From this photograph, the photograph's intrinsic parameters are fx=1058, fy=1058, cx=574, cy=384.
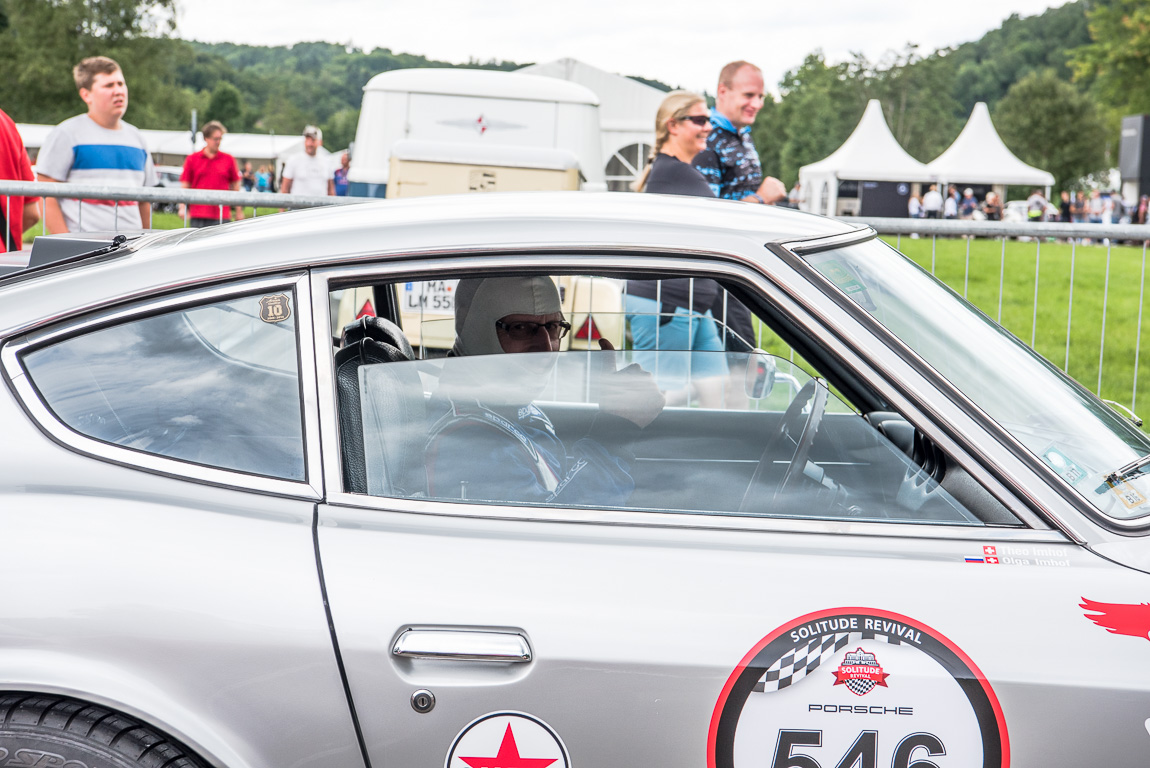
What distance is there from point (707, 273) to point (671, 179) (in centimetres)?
330

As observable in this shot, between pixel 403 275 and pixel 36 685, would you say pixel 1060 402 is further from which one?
pixel 36 685

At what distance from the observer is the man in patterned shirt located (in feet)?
17.9

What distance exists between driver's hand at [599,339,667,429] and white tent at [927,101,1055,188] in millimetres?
38777

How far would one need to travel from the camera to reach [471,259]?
5.84 feet

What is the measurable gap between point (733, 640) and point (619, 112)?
57.2ft

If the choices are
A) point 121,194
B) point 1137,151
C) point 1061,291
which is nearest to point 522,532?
point 121,194

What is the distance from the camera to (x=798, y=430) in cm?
205

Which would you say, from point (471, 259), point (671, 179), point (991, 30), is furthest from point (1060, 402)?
point (991, 30)

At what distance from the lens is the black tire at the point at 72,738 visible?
157cm

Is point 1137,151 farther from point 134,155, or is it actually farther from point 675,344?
point 675,344

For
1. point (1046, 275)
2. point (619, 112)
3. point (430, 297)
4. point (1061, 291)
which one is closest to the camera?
point (430, 297)

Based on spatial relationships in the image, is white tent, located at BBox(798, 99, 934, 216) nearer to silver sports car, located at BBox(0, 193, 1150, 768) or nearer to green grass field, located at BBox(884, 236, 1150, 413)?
green grass field, located at BBox(884, 236, 1150, 413)

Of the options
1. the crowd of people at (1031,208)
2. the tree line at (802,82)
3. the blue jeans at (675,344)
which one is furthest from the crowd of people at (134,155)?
the crowd of people at (1031,208)

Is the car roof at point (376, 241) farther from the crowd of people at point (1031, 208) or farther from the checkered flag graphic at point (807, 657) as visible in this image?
the crowd of people at point (1031, 208)
